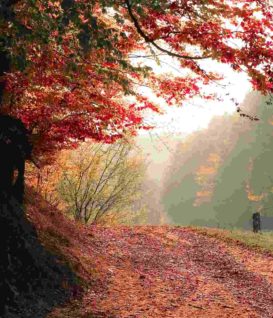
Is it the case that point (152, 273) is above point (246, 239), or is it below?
below

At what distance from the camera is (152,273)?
11.1m

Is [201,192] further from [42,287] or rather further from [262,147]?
[42,287]

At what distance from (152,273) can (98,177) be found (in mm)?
10880

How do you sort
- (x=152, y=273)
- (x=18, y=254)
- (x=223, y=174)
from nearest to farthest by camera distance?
(x=18, y=254) → (x=152, y=273) → (x=223, y=174)

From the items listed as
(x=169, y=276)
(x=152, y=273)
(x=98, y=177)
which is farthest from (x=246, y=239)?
(x=98, y=177)

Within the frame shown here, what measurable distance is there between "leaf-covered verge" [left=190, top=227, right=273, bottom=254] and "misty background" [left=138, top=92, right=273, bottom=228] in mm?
22656

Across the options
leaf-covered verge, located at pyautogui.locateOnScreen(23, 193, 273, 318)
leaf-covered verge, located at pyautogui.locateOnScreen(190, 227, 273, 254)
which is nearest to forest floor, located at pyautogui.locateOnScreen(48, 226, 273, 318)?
leaf-covered verge, located at pyautogui.locateOnScreen(23, 193, 273, 318)

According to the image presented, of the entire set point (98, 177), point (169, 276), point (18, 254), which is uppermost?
point (98, 177)

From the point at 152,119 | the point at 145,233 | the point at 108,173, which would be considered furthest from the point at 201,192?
the point at 152,119

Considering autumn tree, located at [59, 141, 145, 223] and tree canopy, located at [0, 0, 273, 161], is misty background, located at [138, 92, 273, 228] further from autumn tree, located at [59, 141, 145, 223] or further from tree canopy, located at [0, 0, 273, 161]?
tree canopy, located at [0, 0, 273, 161]

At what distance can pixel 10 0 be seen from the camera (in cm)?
772

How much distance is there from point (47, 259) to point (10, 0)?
508cm

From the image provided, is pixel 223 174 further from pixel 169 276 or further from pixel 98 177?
pixel 169 276

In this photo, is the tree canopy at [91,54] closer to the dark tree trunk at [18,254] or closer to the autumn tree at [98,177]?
the dark tree trunk at [18,254]
